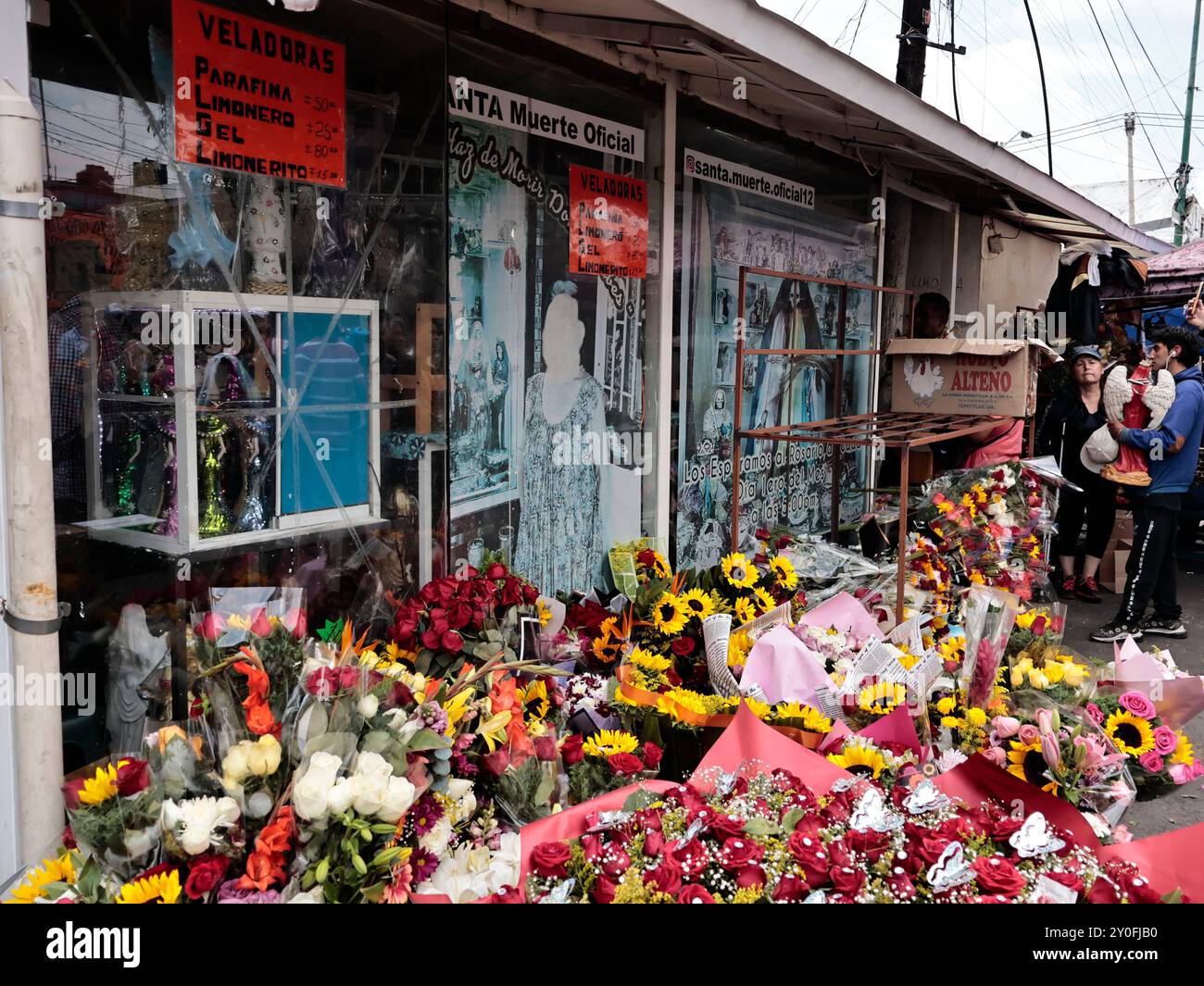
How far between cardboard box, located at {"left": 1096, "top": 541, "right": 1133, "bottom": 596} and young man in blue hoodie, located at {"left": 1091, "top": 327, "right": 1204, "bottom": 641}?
1.18 meters

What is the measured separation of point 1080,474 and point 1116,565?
0.99 metres

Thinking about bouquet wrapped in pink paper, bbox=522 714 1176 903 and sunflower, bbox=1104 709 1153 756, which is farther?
sunflower, bbox=1104 709 1153 756

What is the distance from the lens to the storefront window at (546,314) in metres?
4.02

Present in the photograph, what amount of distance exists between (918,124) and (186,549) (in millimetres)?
4131

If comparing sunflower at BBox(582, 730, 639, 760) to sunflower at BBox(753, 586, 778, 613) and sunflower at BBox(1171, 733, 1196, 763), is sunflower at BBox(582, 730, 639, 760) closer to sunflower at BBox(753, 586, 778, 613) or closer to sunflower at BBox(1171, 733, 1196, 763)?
sunflower at BBox(753, 586, 778, 613)

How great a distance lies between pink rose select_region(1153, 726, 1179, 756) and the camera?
10.0 feet

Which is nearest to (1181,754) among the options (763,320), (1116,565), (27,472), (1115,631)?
(27,472)

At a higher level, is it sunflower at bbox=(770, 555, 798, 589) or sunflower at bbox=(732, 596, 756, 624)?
sunflower at bbox=(770, 555, 798, 589)

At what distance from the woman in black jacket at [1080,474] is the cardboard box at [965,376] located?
4.39ft

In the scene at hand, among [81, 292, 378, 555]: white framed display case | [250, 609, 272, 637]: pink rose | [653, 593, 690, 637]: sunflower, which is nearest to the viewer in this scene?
[250, 609, 272, 637]: pink rose

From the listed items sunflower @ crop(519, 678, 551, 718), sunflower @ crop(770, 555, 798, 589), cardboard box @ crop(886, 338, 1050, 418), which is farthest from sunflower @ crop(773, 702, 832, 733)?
cardboard box @ crop(886, 338, 1050, 418)

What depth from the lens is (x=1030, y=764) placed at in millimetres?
2787

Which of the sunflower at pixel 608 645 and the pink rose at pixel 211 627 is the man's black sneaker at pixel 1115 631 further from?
the pink rose at pixel 211 627

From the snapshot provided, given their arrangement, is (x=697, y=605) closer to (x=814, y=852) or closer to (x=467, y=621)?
(x=467, y=621)
